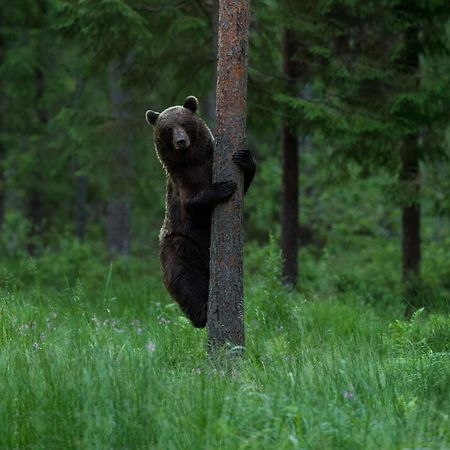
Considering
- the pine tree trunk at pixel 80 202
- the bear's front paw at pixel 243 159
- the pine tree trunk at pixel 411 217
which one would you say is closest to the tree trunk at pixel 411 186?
the pine tree trunk at pixel 411 217

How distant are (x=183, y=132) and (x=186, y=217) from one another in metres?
0.84

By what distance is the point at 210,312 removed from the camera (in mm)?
7031

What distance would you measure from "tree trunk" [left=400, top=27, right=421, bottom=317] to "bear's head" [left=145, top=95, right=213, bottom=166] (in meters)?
4.70

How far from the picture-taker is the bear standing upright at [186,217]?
323 inches

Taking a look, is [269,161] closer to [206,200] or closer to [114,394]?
[206,200]

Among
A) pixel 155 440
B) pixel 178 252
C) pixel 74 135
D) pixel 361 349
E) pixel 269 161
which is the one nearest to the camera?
pixel 155 440

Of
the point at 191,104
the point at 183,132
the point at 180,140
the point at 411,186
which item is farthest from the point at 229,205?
the point at 411,186

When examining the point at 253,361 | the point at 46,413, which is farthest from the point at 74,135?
the point at 46,413

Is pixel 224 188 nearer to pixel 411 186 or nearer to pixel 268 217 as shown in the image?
pixel 411 186

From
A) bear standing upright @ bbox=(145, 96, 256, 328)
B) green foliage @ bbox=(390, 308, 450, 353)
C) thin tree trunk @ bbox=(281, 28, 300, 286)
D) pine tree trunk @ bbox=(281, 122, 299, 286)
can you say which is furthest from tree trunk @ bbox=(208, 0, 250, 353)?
pine tree trunk @ bbox=(281, 122, 299, 286)

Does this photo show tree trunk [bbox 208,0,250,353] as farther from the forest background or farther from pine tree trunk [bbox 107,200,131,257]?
pine tree trunk [bbox 107,200,131,257]

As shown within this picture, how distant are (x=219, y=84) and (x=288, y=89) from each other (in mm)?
5899

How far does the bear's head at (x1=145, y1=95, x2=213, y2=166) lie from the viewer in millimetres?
8227

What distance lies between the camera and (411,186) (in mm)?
12438
